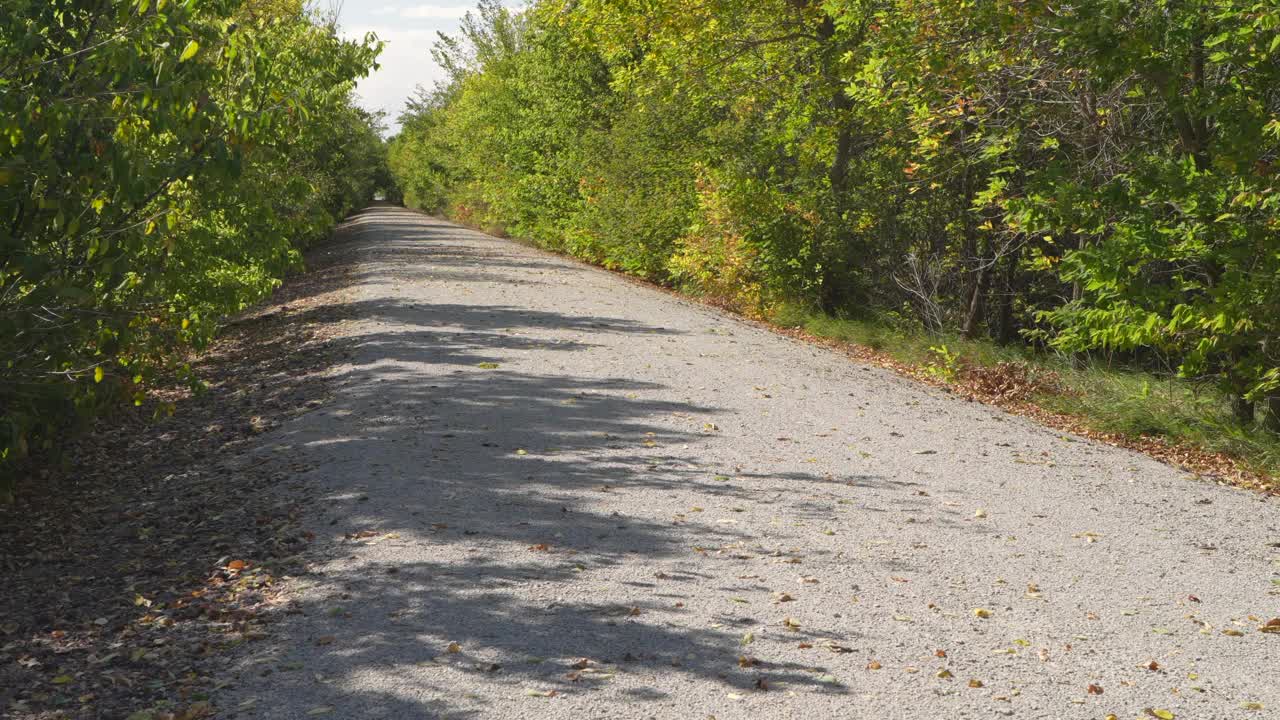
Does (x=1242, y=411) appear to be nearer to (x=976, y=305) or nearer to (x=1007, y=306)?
(x=976, y=305)

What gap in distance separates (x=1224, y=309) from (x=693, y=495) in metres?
A: 4.87

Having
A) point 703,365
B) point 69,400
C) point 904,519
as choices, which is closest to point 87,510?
point 69,400

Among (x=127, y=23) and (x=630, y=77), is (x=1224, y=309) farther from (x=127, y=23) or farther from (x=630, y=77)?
(x=630, y=77)

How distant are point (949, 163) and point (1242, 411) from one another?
21.6ft

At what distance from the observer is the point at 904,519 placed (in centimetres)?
677

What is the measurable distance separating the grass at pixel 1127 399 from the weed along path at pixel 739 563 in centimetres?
81

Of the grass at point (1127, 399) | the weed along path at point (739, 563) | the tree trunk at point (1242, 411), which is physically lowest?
the grass at point (1127, 399)

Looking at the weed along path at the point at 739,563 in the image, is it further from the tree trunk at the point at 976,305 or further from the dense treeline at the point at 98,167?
the tree trunk at the point at 976,305

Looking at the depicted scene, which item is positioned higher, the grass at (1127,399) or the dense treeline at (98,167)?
the dense treeline at (98,167)

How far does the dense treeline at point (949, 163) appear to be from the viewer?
8922 millimetres

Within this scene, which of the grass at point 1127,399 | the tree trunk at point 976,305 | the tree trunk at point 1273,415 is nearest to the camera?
the grass at point 1127,399

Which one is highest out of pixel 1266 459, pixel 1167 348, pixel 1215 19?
pixel 1215 19

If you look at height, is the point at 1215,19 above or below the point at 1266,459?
above

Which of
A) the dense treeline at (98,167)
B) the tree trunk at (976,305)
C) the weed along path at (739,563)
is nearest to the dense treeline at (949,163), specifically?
the tree trunk at (976,305)
